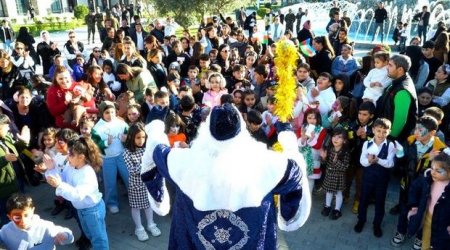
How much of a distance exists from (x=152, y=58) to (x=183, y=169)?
18.0ft

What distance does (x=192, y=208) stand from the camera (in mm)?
2695

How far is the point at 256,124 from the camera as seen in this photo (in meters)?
5.25

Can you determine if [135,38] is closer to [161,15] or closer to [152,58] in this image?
[152,58]

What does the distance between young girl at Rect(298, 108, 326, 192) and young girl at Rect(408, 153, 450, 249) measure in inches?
51.4

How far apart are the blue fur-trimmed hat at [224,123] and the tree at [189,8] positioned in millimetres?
15726

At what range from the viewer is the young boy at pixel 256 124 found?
523cm

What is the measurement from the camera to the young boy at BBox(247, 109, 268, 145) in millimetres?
5227

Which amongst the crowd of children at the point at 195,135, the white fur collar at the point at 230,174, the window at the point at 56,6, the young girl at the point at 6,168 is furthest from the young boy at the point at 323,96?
the window at the point at 56,6

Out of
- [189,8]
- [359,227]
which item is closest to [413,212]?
[359,227]

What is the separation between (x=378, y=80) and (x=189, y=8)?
12877mm

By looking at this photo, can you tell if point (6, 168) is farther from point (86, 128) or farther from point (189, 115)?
point (189, 115)

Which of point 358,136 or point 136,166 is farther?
point 358,136

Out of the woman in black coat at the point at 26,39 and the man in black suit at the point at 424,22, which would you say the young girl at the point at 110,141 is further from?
the man in black suit at the point at 424,22

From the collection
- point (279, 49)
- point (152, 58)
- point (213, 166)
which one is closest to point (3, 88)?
point (152, 58)
